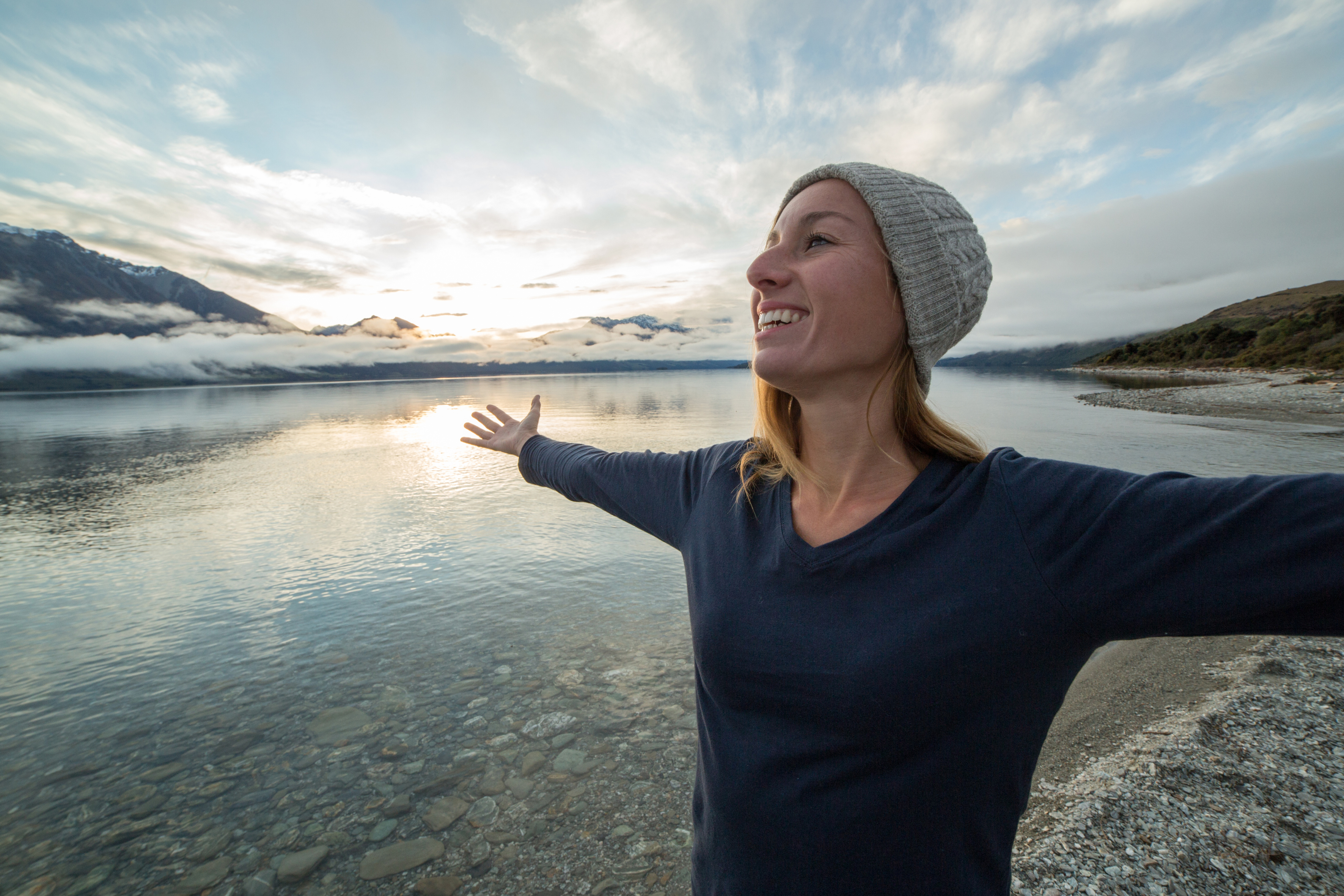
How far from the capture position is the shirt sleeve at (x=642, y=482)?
8.36 ft

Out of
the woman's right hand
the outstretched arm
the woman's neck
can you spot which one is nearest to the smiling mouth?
the woman's neck

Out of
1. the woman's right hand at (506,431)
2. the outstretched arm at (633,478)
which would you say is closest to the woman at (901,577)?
the outstretched arm at (633,478)

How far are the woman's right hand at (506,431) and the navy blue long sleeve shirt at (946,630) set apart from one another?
84.2 inches

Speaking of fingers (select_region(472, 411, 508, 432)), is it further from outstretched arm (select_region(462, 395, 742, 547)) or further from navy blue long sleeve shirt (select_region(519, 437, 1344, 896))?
navy blue long sleeve shirt (select_region(519, 437, 1344, 896))

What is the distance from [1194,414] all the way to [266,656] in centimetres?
4715

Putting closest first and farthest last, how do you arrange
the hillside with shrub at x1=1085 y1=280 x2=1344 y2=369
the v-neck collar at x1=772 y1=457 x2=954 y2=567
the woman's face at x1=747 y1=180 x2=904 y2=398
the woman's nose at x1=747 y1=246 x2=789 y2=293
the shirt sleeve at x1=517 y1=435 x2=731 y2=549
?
the v-neck collar at x1=772 y1=457 x2=954 y2=567 → the woman's face at x1=747 y1=180 x2=904 y2=398 → the woman's nose at x1=747 y1=246 x2=789 y2=293 → the shirt sleeve at x1=517 y1=435 x2=731 y2=549 → the hillside with shrub at x1=1085 y1=280 x2=1344 y2=369

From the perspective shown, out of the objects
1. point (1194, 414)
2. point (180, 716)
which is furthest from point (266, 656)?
point (1194, 414)

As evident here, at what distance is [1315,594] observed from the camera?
4.03 feet

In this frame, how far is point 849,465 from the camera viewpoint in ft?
7.09

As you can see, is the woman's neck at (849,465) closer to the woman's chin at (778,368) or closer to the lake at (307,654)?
the woman's chin at (778,368)

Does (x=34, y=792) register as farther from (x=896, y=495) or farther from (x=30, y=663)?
(x=896, y=495)

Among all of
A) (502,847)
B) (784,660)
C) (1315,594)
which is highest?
(1315,594)

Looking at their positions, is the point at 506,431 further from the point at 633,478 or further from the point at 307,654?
the point at 307,654

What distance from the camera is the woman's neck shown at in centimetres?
199
